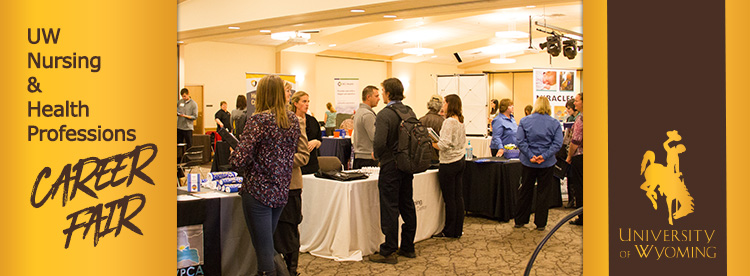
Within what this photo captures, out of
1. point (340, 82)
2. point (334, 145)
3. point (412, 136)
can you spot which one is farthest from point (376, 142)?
point (340, 82)

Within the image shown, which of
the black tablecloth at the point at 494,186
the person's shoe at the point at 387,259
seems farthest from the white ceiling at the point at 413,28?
the person's shoe at the point at 387,259

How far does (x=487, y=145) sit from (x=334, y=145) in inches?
105

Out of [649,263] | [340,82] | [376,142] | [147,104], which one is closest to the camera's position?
[147,104]

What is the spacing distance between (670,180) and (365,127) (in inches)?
135

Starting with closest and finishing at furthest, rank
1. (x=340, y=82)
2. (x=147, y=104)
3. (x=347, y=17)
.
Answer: (x=147, y=104) < (x=347, y=17) < (x=340, y=82)

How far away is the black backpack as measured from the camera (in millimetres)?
4109

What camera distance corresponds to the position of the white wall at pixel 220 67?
47.1ft

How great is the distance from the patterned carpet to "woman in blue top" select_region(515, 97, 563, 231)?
39cm

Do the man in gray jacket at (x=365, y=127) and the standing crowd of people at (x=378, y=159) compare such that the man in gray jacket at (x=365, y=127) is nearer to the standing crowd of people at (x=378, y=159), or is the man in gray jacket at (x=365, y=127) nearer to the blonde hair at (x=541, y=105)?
the standing crowd of people at (x=378, y=159)

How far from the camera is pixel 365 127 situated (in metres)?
5.19

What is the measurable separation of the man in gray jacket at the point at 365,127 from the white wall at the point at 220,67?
9695 millimetres
